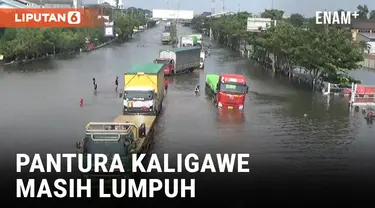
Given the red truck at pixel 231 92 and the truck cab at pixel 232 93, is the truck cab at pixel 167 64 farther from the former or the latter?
the truck cab at pixel 232 93

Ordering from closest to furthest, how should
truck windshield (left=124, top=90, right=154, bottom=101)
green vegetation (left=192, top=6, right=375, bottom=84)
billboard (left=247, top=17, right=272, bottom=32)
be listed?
truck windshield (left=124, top=90, right=154, bottom=101) → green vegetation (left=192, top=6, right=375, bottom=84) → billboard (left=247, top=17, right=272, bottom=32)

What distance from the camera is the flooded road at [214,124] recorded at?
14.1 meters

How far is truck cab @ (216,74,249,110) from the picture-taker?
69.7ft

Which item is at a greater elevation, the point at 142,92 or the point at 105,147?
the point at 142,92

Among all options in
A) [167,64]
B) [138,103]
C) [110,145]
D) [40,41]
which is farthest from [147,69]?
[40,41]

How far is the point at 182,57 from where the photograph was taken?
1378 inches

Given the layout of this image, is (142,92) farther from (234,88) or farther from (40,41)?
(40,41)

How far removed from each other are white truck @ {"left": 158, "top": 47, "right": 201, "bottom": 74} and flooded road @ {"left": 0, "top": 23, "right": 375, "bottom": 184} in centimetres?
345

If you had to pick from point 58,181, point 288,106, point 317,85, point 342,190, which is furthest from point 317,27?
point 58,181

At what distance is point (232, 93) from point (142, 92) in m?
4.55

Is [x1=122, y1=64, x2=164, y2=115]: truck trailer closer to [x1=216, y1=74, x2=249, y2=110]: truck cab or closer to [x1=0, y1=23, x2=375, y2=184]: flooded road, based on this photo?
[x1=0, y1=23, x2=375, y2=184]: flooded road

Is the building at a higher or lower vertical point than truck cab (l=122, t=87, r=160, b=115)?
higher

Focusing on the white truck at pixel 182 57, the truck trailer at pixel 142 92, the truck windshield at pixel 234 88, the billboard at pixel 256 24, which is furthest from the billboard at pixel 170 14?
the truck trailer at pixel 142 92

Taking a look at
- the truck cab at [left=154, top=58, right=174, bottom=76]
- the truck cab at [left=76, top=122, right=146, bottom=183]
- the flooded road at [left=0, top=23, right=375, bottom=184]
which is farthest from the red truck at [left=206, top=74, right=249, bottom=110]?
the truck cab at [left=154, top=58, right=174, bottom=76]
